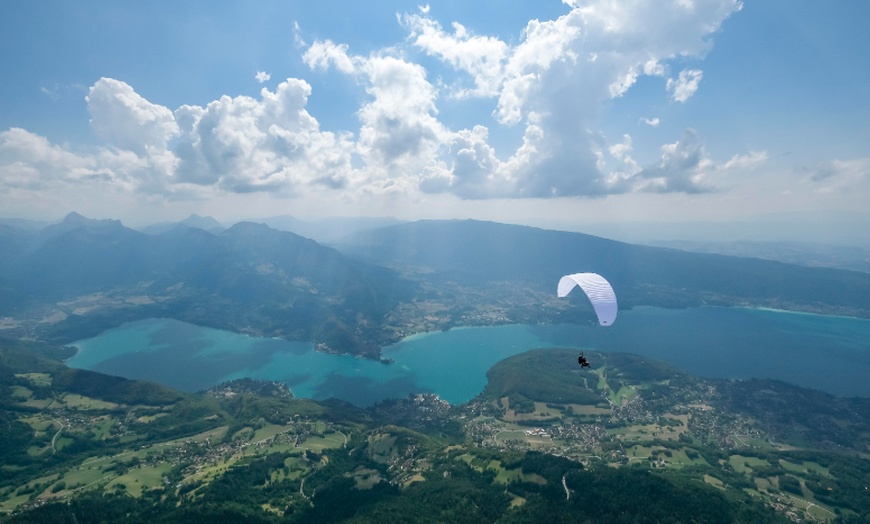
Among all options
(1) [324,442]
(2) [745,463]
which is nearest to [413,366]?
(1) [324,442]

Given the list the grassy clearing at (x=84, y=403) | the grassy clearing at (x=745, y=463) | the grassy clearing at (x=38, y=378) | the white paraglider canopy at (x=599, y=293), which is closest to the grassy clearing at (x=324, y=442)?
the grassy clearing at (x=84, y=403)

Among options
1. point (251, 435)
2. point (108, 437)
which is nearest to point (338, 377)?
point (251, 435)

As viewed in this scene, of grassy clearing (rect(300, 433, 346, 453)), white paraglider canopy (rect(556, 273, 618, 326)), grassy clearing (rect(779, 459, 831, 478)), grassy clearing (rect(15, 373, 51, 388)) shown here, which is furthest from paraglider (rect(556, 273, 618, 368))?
grassy clearing (rect(15, 373, 51, 388))

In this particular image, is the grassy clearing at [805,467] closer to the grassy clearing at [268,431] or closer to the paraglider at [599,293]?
the paraglider at [599,293]

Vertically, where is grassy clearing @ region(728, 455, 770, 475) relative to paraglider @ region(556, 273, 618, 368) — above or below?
below

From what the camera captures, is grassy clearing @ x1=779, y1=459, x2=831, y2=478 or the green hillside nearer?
the green hillside

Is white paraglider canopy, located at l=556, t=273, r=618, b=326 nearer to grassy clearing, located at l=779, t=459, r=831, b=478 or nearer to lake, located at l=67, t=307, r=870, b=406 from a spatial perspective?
grassy clearing, located at l=779, t=459, r=831, b=478

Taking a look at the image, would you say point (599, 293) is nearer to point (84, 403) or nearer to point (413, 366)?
point (413, 366)

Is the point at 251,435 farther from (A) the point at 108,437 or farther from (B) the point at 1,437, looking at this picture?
(B) the point at 1,437
